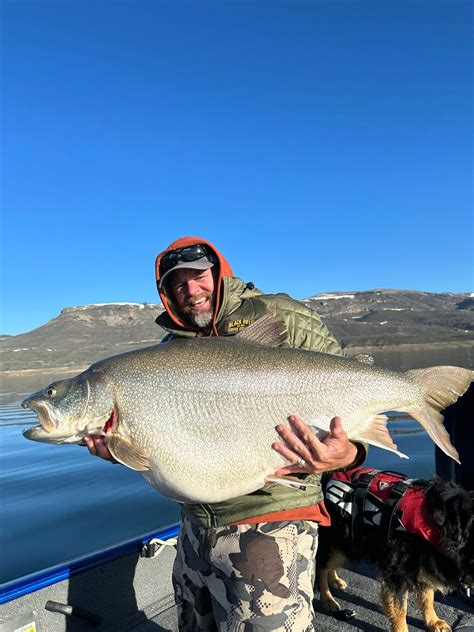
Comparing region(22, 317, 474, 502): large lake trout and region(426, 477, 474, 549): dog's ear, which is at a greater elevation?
region(22, 317, 474, 502): large lake trout

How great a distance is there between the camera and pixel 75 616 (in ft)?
14.7

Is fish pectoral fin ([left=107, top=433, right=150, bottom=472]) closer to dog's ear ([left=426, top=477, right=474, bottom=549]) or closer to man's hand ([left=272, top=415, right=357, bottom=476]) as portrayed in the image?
man's hand ([left=272, top=415, right=357, bottom=476])

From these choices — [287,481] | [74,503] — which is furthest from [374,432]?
[74,503]

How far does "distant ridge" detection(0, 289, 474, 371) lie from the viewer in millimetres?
70000

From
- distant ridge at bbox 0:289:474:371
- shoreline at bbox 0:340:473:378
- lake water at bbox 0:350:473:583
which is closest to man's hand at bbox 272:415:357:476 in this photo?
lake water at bbox 0:350:473:583

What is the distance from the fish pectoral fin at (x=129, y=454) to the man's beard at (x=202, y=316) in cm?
98

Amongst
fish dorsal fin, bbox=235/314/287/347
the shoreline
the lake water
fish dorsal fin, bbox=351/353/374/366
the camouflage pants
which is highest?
fish dorsal fin, bbox=235/314/287/347

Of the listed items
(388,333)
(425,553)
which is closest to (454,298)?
(388,333)

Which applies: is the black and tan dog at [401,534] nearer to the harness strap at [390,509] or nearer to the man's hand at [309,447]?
the harness strap at [390,509]

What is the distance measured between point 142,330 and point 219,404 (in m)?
97.7

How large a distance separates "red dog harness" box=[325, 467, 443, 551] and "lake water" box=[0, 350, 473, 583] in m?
2.98

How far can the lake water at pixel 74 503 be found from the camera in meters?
9.47

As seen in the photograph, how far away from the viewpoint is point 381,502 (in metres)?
4.66

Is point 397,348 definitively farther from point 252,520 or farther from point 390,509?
point 252,520
